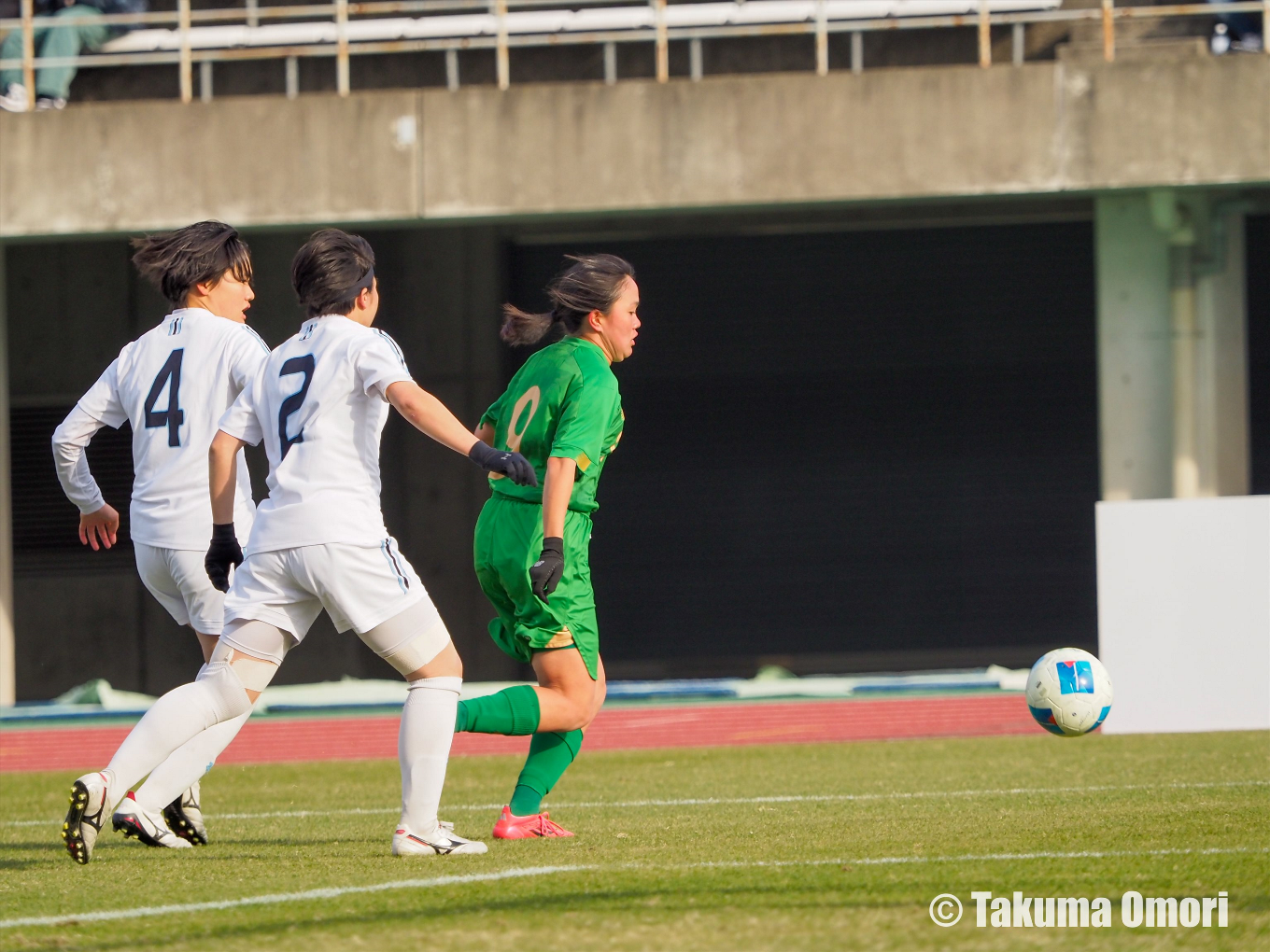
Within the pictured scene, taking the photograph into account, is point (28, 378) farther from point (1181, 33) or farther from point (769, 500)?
point (1181, 33)

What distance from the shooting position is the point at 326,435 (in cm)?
457

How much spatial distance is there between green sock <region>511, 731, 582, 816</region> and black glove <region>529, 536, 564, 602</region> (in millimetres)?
614

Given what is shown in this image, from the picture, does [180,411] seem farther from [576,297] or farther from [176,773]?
[576,297]

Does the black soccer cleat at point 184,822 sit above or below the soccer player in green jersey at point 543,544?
below

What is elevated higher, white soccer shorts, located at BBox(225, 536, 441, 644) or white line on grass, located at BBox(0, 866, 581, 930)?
white soccer shorts, located at BBox(225, 536, 441, 644)

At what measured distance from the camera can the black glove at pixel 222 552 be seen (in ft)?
16.3

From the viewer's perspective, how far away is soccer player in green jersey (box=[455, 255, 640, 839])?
4.97m

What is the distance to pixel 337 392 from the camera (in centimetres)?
459

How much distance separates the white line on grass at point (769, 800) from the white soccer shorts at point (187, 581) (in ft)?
4.16

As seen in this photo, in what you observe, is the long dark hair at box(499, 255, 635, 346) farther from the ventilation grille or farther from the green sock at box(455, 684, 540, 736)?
the ventilation grille

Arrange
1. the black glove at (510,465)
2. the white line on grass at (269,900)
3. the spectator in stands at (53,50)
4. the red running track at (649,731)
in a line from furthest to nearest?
the spectator in stands at (53,50) → the red running track at (649,731) → the black glove at (510,465) → the white line on grass at (269,900)

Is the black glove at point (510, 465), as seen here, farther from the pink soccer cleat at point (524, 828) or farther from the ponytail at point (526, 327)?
the pink soccer cleat at point (524, 828)
